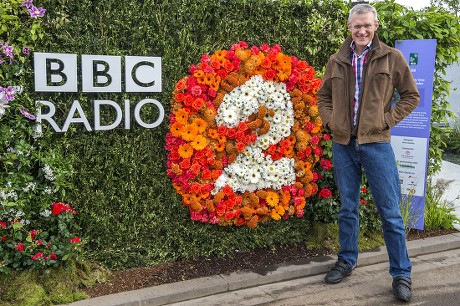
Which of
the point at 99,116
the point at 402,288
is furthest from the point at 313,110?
the point at 99,116

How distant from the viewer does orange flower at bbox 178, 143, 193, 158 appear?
13.6 feet

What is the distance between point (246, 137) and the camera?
4.38 m

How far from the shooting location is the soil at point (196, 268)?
3846 mm

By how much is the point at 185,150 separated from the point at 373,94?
160 centimetres

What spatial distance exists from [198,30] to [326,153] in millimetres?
1700

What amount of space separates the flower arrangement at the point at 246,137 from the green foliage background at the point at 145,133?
0.44 ft

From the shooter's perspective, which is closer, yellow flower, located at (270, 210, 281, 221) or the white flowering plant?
the white flowering plant

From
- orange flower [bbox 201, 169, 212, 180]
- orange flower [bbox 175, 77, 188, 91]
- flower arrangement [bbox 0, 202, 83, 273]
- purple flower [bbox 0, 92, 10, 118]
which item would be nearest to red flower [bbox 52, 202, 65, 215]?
flower arrangement [bbox 0, 202, 83, 273]

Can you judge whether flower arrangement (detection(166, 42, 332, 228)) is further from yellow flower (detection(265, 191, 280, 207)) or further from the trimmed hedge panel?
the trimmed hedge panel

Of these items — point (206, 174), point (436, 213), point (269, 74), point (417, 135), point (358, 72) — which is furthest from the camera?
point (436, 213)

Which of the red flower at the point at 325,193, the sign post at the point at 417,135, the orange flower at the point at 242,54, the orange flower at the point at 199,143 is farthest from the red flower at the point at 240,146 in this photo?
the sign post at the point at 417,135

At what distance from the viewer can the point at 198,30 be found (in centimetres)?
427

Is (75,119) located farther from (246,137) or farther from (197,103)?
(246,137)

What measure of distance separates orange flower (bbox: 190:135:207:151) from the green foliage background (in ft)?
0.91
